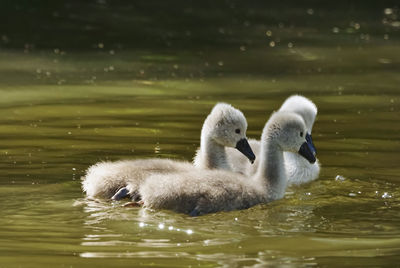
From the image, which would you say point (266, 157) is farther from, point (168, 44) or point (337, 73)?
point (168, 44)

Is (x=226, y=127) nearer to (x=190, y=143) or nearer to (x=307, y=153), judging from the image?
(x=307, y=153)

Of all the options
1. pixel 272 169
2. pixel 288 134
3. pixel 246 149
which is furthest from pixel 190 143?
pixel 272 169

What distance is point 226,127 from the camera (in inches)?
305

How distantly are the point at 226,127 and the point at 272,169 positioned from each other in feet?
1.56

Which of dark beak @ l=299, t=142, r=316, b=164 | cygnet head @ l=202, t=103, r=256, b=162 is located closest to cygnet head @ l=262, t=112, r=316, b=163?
dark beak @ l=299, t=142, r=316, b=164

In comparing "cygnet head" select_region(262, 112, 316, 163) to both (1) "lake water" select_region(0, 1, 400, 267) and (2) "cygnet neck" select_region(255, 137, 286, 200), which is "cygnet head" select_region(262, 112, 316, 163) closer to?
(2) "cygnet neck" select_region(255, 137, 286, 200)

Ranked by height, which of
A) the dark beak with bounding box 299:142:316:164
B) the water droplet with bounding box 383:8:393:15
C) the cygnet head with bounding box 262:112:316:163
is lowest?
the dark beak with bounding box 299:142:316:164

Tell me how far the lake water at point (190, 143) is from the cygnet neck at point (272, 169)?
18cm

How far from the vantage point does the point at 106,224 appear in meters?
6.72

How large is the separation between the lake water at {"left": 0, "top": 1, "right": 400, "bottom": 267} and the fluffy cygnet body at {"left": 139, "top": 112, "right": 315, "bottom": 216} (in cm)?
8

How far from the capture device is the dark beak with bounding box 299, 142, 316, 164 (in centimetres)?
792

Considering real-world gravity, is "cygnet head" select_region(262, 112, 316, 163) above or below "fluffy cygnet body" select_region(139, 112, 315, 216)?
above

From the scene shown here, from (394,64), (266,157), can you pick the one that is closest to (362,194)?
(266,157)

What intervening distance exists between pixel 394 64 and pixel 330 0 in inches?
343
